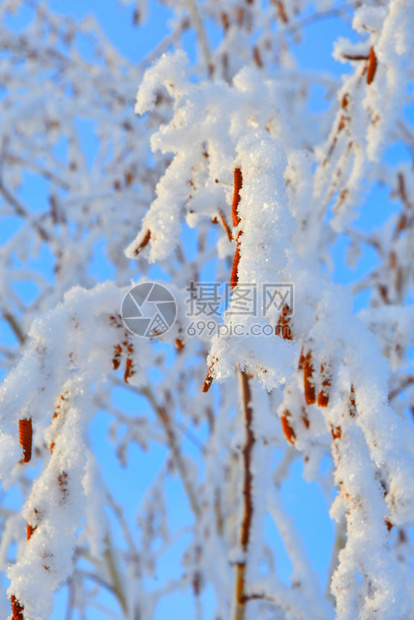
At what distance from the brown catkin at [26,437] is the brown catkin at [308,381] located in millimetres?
526

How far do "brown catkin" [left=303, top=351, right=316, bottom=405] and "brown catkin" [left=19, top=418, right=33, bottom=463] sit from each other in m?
0.53

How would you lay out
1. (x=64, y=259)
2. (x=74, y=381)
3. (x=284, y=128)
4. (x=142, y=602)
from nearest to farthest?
(x=74, y=381)
(x=284, y=128)
(x=142, y=602)
(x=64, y=259)

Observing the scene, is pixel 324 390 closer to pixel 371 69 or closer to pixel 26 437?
pixel 26 437

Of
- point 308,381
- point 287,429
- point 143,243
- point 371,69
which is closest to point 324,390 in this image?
point 308,381

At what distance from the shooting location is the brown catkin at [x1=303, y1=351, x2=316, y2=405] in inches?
35.1

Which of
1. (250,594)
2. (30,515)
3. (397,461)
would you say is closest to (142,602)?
(250,594)

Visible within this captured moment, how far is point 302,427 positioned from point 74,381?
1.75 ft

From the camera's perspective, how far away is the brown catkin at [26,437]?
2.71ft

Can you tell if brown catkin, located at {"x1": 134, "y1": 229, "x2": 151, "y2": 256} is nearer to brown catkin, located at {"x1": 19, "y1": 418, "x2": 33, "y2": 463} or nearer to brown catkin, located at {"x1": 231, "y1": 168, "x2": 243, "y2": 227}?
brown catkin, located at {"x1": 231, "y1": 168, "x2": 243, "y2": 227}

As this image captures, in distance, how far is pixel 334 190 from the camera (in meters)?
1.31

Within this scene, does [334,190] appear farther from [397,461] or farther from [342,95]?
[397,461]
